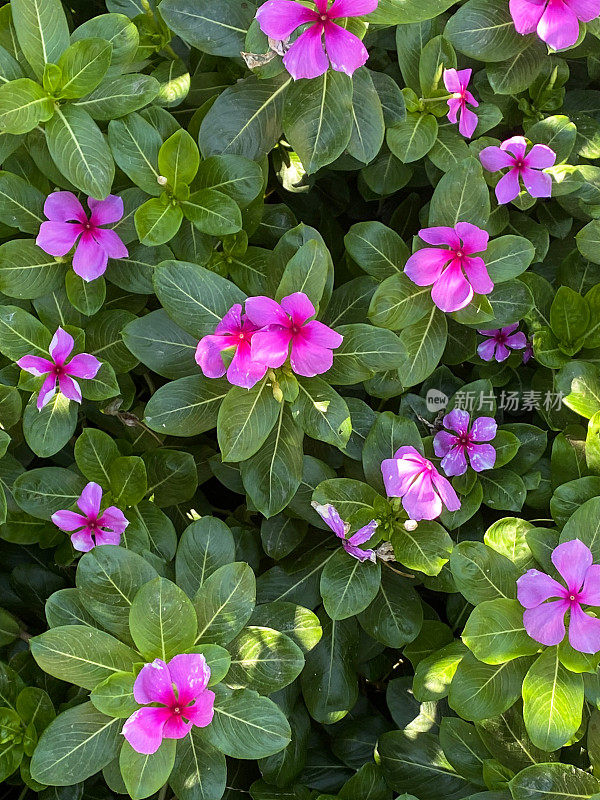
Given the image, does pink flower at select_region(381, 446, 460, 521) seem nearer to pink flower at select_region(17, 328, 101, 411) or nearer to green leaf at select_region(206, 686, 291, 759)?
green leaf at select_region(206, 686, 291, 759)

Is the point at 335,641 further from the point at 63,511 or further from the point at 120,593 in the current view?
the point at 63,511

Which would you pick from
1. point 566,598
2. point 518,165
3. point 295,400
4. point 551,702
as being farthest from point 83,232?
point 551,702

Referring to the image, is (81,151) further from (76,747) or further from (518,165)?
(76,747)

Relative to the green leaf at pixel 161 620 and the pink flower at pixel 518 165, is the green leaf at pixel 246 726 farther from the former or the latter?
the pink flower at pixel 518 165

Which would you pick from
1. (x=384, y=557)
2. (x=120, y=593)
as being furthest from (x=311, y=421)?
(x=120, y=593)

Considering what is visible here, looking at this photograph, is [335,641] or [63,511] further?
[335,641]

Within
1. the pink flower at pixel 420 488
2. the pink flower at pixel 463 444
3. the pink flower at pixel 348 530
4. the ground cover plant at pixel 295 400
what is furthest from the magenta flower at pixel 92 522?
the pink flower at pixel 463 444

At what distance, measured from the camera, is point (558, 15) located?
145 cm

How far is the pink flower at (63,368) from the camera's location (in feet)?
4.87

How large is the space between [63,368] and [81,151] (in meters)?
0.44

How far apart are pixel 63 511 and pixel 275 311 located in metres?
0.65

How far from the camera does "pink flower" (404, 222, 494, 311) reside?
1.45 metres

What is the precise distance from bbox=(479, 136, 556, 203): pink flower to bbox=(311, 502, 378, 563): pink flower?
81 cm

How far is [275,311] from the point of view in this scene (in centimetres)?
126
